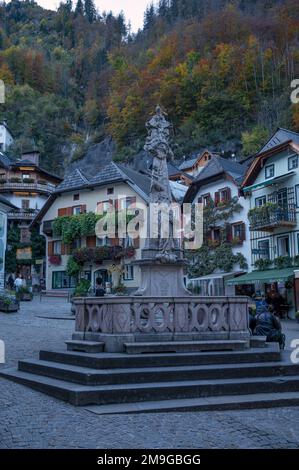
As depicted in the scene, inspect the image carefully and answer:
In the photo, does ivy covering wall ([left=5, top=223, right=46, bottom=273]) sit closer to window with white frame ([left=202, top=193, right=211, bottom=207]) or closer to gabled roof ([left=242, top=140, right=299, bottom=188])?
window with white frame ([left=202, top=193, right=211, bottom=207])

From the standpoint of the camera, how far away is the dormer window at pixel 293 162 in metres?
32.3

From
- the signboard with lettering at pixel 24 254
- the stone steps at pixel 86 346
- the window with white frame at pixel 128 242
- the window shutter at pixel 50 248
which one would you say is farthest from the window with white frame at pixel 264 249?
the signboard with lettering at pixel 24 254

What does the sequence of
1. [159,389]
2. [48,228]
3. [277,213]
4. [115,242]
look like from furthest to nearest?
[48,228]
[115,242]
[277,213]
[159,389]

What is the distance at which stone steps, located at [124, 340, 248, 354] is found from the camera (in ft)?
32.8

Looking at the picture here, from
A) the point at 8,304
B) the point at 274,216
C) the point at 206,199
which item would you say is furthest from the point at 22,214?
the point at 8,304

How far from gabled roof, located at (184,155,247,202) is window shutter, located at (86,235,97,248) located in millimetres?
10347

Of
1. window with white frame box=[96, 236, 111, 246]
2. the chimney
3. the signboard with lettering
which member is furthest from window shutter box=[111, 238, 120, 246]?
the chimney

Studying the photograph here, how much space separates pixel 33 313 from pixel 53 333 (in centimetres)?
930

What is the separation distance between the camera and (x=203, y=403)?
27.5ft

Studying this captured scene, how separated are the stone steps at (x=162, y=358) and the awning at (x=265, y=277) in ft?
63.5

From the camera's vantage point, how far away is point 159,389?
8648 mm

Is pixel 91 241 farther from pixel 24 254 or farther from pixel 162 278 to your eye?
pixel 162 278

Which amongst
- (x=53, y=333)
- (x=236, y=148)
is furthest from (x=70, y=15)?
(x=53, y=333)

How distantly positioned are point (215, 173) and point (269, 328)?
89.7 ft
